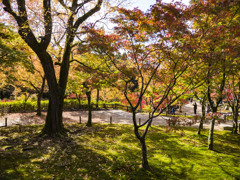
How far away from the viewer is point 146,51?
634 cm

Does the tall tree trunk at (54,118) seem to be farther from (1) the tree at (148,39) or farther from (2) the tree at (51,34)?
(1) the tree at (148,39)

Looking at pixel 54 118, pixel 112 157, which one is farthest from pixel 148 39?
pixel 54 118

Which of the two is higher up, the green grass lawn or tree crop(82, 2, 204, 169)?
tree crop(82, 2, 204, 169)

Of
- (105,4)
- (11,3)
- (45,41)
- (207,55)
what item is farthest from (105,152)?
(11,3)

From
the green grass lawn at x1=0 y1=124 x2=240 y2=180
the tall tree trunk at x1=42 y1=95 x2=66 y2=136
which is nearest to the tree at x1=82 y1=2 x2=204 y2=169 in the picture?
the green grass lawn at x1=0 y1=124 x2=240 y2=180

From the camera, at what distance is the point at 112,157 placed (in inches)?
297

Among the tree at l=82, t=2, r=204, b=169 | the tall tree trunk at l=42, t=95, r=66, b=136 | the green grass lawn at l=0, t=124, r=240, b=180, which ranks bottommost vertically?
the green grass lawn at l=0, t=124, r=240, b=180

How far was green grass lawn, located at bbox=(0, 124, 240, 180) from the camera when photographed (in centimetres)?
594

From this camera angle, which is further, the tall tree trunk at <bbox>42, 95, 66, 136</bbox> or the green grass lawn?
the tall tree trunk at <bbox>42, 95, 66, 136</bbox>

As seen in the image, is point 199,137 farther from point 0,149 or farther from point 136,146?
point 0,149

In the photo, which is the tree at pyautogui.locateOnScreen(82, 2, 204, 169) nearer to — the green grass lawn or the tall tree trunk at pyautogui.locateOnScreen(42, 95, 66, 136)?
the green grass lawn

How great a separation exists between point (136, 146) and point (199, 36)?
6758 mm

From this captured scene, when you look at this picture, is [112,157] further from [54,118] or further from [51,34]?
[51,34]

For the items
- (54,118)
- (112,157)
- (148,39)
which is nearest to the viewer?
(148,39)
